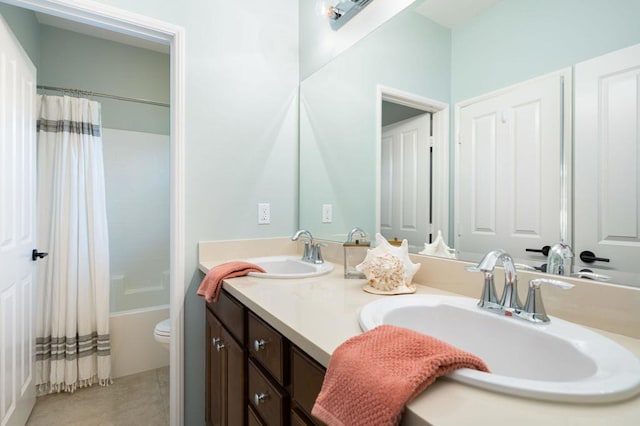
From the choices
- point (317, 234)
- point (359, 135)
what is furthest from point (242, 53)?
point (317, 234)

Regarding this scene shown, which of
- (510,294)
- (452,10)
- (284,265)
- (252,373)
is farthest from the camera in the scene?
(284,265)

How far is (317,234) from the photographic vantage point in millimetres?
1823

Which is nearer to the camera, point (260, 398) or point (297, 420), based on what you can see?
point (297, 420)

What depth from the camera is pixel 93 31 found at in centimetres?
244

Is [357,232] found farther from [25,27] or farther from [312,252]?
[25,27]

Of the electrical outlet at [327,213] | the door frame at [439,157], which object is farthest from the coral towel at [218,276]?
the door frame at [439,157]

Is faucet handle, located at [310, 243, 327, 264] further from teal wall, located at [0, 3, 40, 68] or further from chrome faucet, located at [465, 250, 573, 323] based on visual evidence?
teal wall, located at [0, 3, 40, 68]

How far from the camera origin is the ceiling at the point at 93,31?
2268 mm

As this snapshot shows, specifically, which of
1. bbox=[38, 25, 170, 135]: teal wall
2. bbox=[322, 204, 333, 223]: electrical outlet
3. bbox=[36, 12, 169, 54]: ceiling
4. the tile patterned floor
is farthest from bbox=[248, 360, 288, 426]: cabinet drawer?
bbox=[36, 12, 169, 54]: ceiling

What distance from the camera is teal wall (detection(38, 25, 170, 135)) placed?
7.77ft

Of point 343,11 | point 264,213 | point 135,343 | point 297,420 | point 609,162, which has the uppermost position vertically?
point 343,11

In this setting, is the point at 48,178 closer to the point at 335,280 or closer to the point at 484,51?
the point at 335,280

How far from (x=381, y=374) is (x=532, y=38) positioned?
97 cm

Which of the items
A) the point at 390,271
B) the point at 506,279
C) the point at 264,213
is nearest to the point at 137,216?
the point at 264,213
